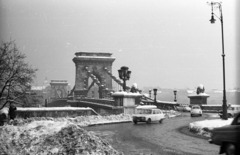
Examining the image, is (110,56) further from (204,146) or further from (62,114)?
(204,146)

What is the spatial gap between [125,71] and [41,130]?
27465mm

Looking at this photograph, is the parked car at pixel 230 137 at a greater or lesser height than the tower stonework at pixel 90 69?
lesser

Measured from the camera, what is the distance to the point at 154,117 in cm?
2572

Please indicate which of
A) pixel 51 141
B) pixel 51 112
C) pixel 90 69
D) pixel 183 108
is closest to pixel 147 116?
pixel 51 112

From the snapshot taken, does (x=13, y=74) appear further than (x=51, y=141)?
Yes

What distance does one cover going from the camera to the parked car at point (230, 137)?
8.25 meters

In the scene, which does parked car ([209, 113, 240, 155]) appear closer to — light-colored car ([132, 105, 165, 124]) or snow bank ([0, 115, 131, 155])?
snow bank ([0, 115, 131, 155])

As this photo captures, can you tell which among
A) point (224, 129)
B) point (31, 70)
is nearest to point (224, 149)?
point (224, 129)

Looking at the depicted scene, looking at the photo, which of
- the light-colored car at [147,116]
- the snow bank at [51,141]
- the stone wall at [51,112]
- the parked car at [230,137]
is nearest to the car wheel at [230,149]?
the parked car at [230,137]

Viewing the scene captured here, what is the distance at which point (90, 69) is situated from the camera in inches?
3095

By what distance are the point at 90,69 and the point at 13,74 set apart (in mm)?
52326

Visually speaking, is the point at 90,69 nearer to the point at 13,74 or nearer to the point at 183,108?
the point at 183,108

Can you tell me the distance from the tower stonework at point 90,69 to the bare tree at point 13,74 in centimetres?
4757

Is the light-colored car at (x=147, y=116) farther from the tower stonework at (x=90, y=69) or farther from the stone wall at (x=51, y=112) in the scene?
the tower stonework at (x=90, y=69)
